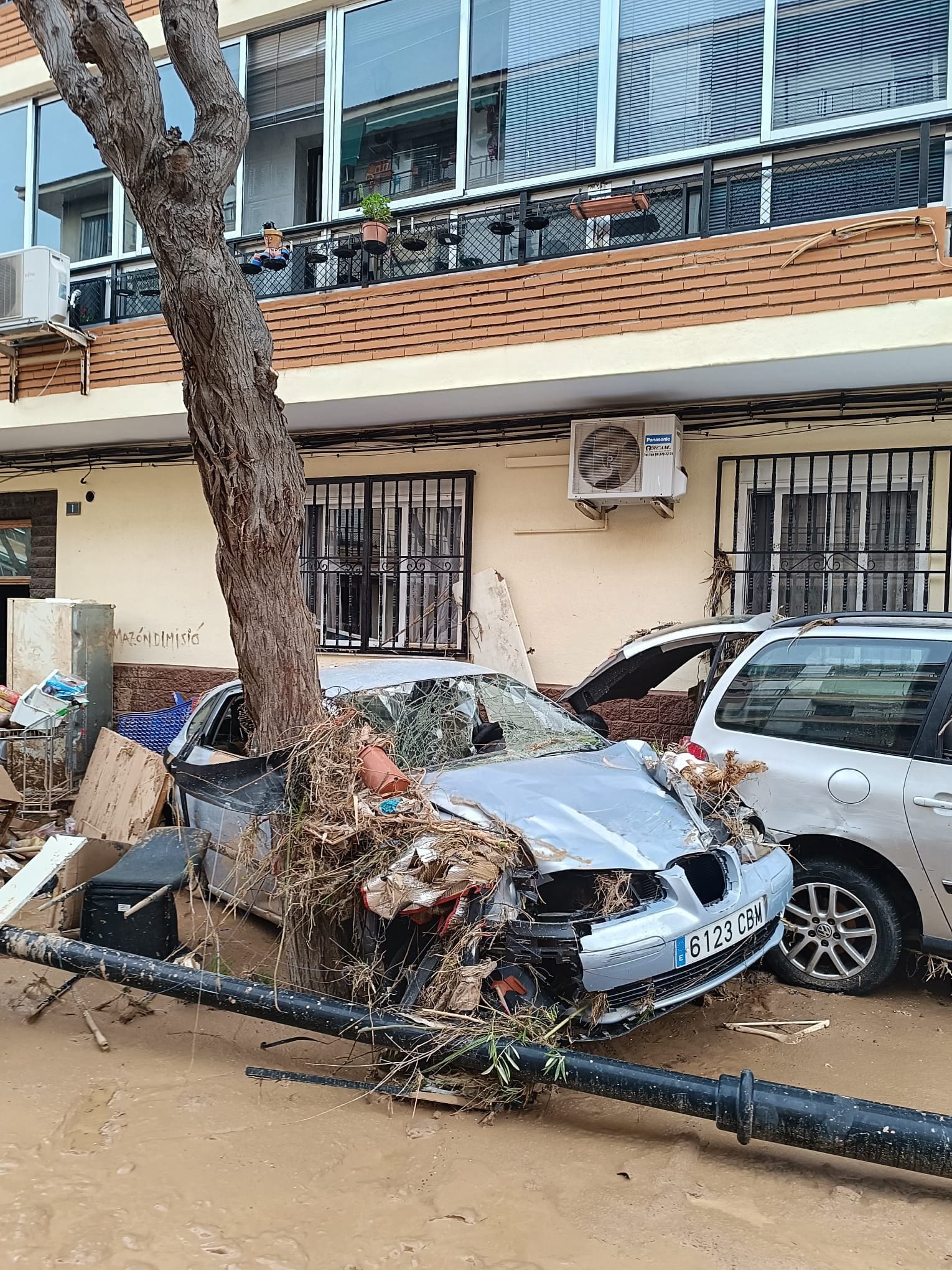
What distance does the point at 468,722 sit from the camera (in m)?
4.82

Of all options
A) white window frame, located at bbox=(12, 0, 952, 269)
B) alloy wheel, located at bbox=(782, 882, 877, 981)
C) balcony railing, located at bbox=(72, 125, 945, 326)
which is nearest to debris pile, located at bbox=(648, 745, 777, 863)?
alloy wheel, located at bbox=(782, 882, 877, 981)

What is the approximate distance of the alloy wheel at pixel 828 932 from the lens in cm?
427

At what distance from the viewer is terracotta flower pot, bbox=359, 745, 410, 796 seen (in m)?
3.68

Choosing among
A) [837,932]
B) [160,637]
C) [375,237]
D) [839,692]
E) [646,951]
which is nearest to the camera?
[646,951]

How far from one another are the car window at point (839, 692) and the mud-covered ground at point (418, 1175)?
138 centimetres

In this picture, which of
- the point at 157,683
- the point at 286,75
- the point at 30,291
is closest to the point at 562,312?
the point at 286,75

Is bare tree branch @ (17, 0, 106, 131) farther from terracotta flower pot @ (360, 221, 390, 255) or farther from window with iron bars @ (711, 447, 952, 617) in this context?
window with iron bars @ (711, 447, 952, 617)

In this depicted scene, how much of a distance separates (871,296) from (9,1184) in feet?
21.0

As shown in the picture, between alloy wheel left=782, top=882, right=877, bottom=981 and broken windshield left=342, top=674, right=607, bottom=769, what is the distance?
1273 mm

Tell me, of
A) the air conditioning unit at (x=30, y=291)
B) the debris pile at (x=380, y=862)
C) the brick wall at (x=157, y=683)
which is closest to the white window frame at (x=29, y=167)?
the air conditioning unit at (x=30, y=291)

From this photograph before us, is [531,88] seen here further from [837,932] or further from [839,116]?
[837,932]

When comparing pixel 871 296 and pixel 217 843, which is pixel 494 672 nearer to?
pixel 217 843

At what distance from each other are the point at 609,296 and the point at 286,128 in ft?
14.3

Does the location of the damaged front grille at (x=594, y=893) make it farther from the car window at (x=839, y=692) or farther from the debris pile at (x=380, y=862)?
the car window at (x=839, y=692)
